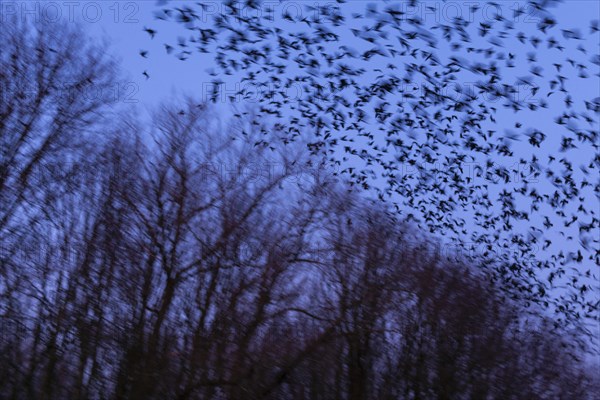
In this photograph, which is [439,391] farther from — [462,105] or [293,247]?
[462,105]

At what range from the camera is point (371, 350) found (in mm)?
22297

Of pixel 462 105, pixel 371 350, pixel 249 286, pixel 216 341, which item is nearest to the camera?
pixel 462 105

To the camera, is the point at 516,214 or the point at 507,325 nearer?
the point at 516,214

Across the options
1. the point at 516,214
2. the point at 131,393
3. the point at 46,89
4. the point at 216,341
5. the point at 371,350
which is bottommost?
the point at 131,393

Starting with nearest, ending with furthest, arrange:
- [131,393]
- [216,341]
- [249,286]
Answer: [131,393], [216,341], [249,286]

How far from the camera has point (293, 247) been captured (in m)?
20.7

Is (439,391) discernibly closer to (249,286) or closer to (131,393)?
(249,286)

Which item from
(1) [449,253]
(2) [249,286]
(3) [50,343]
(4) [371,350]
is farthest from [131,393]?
(1) [449,253]

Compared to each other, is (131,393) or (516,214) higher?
(516,214)

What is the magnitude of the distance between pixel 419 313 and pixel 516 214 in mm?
5698

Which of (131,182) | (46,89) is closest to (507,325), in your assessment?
(131,182)

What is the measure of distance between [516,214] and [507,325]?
801 centimetres

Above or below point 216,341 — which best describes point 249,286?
above

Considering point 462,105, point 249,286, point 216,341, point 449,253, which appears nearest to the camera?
point 462,105
